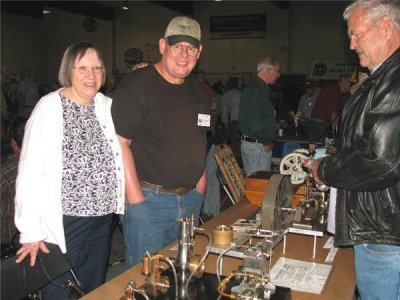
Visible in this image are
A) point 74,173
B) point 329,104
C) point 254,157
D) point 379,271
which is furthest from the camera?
point 329,104

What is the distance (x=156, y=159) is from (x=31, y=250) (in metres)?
0.68

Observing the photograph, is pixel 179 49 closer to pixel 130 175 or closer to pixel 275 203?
pixel 130 175

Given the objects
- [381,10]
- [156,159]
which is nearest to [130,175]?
[156,159]

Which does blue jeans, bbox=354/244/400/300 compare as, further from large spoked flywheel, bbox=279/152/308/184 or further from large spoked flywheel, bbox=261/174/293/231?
large spoked flywheel, bbox=279/152/308/184

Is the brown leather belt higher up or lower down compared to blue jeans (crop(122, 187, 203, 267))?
higher up

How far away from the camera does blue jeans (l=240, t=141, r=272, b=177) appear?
4461 millimetres

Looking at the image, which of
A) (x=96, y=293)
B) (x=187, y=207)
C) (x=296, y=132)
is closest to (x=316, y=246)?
(x=187, y=207)

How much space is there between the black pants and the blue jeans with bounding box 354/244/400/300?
1077mm

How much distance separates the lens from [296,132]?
6129 mm

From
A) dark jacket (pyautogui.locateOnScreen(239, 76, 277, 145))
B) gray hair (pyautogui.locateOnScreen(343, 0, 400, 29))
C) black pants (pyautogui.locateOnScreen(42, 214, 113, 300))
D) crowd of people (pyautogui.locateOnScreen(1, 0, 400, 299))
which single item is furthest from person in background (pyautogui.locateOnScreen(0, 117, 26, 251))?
dark jacket (pyautogui.locateOnScreen(239, 76, 277, 145))

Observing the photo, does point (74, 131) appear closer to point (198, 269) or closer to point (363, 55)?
point (198, 269)

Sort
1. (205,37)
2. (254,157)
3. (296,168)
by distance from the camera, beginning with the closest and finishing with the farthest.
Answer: (296,168), (254,157), (205,37)

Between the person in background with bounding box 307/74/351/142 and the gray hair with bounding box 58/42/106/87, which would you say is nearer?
the gray hair with bounding box 58/42/106/87

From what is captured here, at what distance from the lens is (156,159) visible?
2.05m
